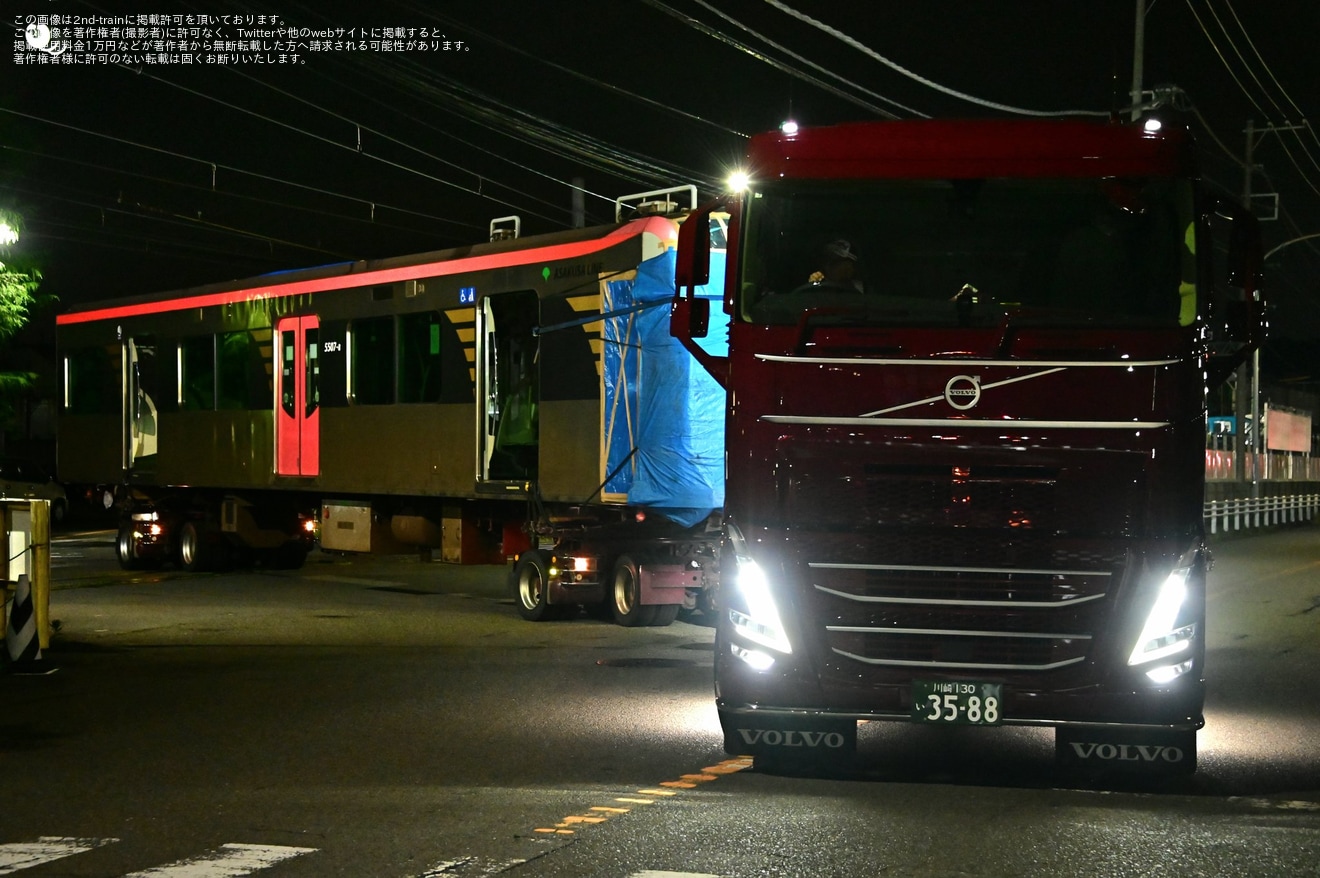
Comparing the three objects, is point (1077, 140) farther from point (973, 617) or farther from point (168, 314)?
point (168, 314)

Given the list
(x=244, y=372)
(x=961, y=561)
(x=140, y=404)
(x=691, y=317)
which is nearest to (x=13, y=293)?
(x=140, y=404)

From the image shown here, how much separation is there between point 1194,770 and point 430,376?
12978mm

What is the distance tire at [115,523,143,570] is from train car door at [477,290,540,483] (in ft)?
32.5

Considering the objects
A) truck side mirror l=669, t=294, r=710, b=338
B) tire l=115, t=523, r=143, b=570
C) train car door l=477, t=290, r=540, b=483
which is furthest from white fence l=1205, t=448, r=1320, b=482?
truck side mirror l=669, t=294, r=710, b=338

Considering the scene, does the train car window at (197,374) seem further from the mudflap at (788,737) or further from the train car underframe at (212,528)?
the mudflap at (788,737)

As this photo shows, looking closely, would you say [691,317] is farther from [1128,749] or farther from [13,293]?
[13,293]

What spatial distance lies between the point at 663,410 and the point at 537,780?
7986 millimetres

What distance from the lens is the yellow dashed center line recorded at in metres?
7.68

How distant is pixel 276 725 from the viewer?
10930 mm

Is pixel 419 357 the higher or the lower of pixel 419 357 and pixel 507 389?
the higher

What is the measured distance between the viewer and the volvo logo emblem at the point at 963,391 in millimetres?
8344

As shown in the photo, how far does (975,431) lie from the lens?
833 centimetres

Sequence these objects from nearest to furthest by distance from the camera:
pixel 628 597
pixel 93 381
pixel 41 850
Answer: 1. pixel 41 850
2. pixel 628 597
3. pixel 93 381

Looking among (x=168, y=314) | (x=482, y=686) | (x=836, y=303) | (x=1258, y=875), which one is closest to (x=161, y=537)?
(x=168, y=314)
